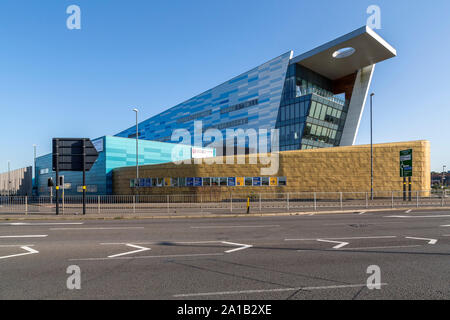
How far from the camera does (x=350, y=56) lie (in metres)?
44.7

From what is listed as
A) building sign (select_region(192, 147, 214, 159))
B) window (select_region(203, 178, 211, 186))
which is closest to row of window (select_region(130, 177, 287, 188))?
window (select_region(203, 178, 211, 186))

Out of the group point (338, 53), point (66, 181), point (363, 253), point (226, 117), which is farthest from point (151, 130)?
point (363, 253)

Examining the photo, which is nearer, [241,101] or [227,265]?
[227,265]

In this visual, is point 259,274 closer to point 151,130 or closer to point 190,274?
point 190,274

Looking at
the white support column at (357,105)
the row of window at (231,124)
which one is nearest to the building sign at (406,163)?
the white support column at (357,105)

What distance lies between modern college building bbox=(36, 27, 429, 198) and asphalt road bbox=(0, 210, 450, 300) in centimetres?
1858

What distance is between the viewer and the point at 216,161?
28.4 meters

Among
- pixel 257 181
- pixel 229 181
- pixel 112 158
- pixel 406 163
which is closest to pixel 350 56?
pixel 406 163

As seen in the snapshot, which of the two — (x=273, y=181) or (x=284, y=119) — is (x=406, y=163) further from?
(x=284, y=119)

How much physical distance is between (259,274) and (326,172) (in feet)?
80.8

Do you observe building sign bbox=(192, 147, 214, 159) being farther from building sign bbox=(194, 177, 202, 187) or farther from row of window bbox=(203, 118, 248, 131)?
building sign bbox=(194, 177, 202, 187)

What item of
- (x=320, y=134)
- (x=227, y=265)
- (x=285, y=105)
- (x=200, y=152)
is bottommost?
(x=227, y=265)

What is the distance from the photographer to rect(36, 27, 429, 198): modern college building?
2812 cm

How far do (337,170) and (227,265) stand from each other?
2487cm
